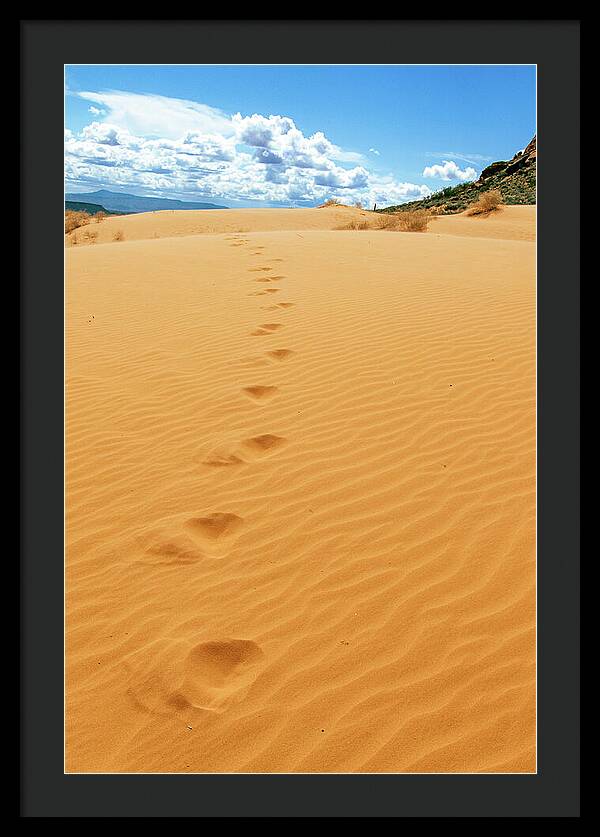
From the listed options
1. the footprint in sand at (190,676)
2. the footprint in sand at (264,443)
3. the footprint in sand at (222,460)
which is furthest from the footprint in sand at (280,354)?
the footprint in sand at (190,676)

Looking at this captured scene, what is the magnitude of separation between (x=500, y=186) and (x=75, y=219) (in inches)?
971

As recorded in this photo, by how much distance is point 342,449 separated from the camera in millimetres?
4309

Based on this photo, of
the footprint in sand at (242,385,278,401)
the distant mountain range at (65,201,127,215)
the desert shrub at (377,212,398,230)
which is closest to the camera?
the footprint in sand at (242,385,278,401)

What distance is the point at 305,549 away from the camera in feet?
10.8

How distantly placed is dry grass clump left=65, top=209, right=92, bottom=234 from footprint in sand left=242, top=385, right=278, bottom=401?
24873mm

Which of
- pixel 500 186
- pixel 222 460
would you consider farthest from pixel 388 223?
pixel 222 460

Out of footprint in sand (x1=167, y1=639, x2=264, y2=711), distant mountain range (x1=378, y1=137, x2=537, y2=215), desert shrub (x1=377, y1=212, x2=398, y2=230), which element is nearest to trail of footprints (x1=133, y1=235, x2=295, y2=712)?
footprint in sand (x1=167, y1=639, x2=264, y2=711)

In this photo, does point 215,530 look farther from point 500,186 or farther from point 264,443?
point 500,186

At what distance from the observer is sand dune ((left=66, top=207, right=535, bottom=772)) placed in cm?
232

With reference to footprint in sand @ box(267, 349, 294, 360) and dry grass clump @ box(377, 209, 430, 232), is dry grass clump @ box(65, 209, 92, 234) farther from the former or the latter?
footprint in sand @ box(267, 349, 294, 360)

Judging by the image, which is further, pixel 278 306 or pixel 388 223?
pixel 388 223
